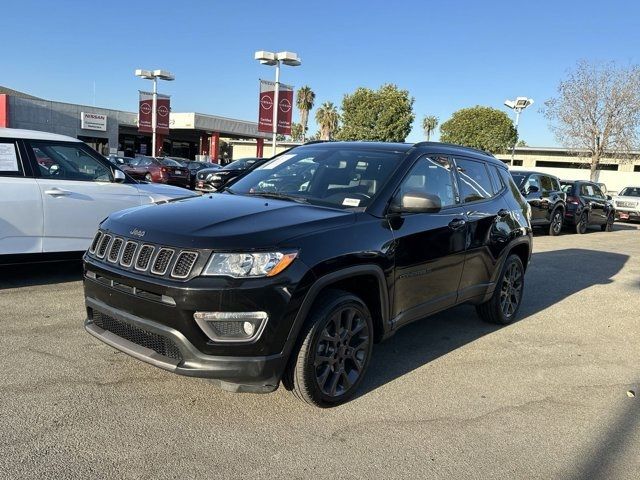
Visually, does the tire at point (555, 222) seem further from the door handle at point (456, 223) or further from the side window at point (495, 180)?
the door handle at point (456, 223)

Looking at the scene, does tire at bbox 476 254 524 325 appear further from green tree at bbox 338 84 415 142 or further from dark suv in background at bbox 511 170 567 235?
green tree at bbox 338 84 415 142

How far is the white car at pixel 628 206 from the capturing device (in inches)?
867

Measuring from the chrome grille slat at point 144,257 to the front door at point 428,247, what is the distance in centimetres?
166

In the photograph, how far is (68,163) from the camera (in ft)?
21.1

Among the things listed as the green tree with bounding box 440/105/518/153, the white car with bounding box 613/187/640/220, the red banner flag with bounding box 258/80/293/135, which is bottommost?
the white car with bounding box 613/187/640/220

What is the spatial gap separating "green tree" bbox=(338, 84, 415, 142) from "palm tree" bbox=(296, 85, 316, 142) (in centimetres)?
3599

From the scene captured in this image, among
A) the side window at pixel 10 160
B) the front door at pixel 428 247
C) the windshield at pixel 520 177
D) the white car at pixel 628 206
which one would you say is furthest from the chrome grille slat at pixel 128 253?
the white car at pixel 628 206

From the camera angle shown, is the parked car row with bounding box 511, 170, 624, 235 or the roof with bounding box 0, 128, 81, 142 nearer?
the roof with bounding box 0, 128, 81, 142

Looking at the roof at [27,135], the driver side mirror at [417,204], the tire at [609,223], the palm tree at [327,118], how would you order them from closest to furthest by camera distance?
the driver side mirror at [417,204] → the roof at [27,135] → the tire at [609,223] → the palm tree at [327,118]

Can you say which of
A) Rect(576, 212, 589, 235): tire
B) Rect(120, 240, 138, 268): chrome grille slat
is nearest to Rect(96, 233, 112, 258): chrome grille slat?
Rect(120, 240, 138, 268): chrome grille slat

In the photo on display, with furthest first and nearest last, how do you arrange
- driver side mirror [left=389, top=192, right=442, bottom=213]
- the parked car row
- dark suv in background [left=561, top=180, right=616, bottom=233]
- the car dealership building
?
the car dealership building
dark suv in background [left=561, top=180, right=616, bottom=233]
the parked car row
driver side mirror [left=389, top=192, right=442, bottom=213]

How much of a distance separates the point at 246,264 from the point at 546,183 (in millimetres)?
14482

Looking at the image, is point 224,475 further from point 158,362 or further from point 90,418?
point 90,418

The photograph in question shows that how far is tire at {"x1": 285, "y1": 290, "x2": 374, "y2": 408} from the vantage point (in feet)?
11.1
